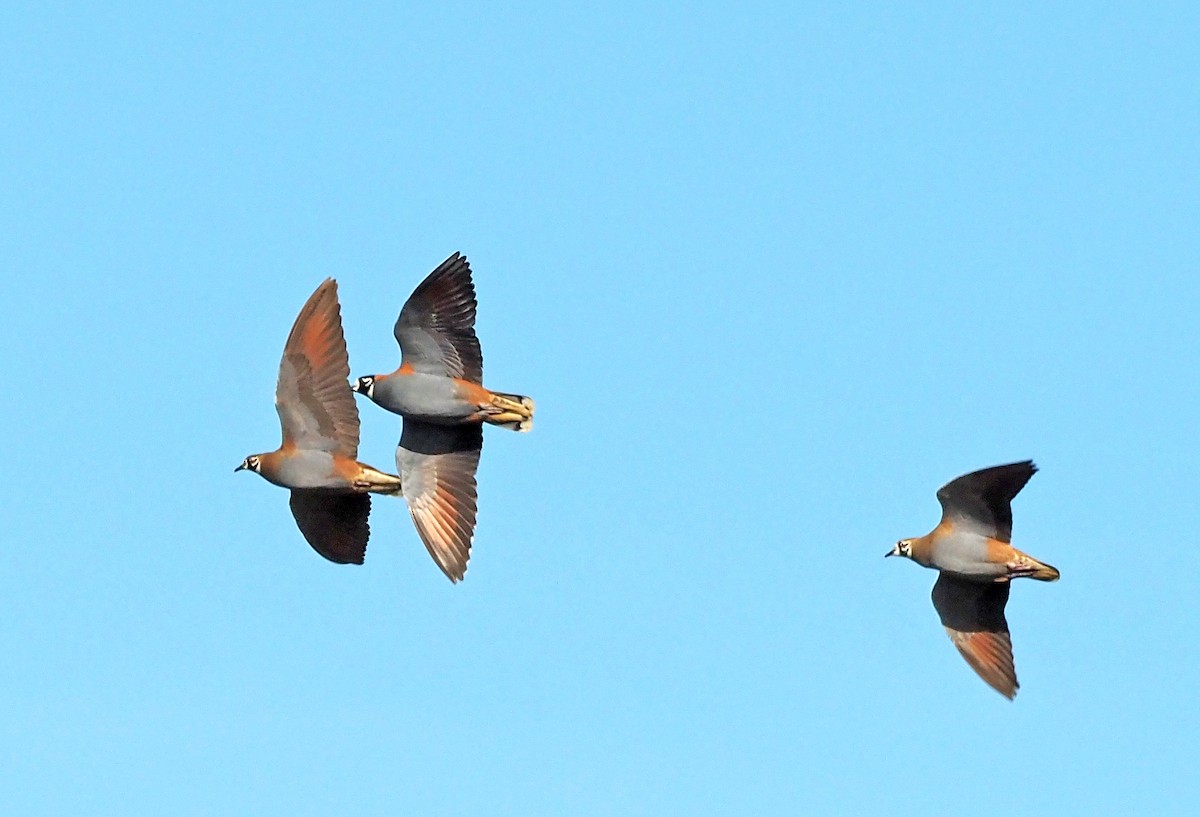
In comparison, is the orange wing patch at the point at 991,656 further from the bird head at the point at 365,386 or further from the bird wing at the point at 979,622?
the bird head at the point at 365,386

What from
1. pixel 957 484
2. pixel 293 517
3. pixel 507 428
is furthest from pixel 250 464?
pixel 957 484

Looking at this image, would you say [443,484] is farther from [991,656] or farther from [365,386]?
[991,656]

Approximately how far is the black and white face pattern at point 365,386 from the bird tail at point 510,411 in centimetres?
199

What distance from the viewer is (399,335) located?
46.4 metres

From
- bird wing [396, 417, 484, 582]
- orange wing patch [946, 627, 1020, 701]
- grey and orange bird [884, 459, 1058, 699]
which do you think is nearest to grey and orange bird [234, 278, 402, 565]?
bird wing [396, 417, 484, 582]

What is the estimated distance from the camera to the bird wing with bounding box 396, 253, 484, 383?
46.1 meters

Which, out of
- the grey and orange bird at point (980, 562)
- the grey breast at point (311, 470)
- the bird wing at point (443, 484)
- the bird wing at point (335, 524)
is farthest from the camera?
the bird wing at point (335, 524)

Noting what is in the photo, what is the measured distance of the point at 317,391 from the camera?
1812 inches

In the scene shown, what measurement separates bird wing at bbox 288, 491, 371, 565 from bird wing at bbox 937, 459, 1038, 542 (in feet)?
31.1

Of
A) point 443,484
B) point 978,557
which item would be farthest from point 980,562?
point 443,484

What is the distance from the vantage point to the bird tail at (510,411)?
152 feet

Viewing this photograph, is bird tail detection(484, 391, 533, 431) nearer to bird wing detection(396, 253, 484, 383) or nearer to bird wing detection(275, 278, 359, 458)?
bird wing detection(396, 253, 484, 383)

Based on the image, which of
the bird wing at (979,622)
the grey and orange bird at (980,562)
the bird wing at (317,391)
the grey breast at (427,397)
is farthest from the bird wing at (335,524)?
the bird wing at (979,622)

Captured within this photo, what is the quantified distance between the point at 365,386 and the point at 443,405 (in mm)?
1525
